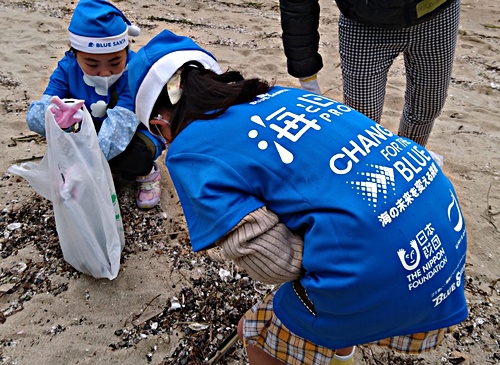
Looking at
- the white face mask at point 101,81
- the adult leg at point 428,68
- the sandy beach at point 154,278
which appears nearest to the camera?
the sandy beach at point 154,278

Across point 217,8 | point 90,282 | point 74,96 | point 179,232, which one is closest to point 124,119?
point 74,96

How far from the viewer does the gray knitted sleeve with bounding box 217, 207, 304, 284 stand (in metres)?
0.99

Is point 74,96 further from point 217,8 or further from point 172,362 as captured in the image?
point 217,8

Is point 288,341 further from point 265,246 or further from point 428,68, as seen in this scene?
point 428,68

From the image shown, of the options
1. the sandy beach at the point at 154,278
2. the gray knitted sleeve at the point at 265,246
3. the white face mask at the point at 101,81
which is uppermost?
the gray knitted sleeve at the point at 265,246

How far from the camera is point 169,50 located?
4.12ft

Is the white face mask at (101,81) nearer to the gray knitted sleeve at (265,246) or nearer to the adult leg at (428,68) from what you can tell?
the adult leg at (428,68)

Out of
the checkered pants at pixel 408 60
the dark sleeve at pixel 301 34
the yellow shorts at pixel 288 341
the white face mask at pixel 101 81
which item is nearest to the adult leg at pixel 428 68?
the checkered pants at pixel 408 60

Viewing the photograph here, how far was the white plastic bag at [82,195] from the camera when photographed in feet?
5.55

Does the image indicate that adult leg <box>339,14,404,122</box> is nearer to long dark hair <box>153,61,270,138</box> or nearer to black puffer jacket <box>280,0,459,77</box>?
black puffer jacket <box>280,0,459,77</box>

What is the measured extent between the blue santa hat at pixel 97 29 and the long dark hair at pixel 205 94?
1005 mm

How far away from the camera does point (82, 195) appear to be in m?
1.72

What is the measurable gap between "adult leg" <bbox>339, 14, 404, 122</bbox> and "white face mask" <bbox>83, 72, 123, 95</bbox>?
1051 mm

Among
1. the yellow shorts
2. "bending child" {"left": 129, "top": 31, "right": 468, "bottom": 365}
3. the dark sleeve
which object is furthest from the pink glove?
the yellow shorts
